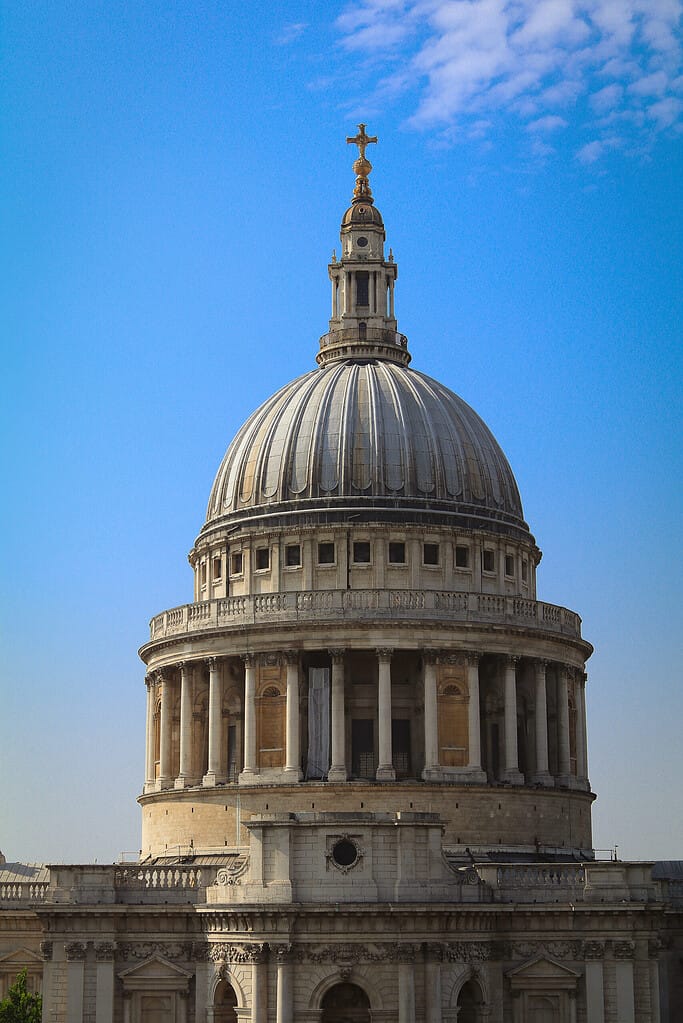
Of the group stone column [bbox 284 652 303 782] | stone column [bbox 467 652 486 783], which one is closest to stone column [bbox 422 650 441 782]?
stone column [bbox 467 652 486 783]

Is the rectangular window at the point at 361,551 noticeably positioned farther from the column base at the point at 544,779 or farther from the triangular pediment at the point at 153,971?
the triangular pediment at the point at 153,971

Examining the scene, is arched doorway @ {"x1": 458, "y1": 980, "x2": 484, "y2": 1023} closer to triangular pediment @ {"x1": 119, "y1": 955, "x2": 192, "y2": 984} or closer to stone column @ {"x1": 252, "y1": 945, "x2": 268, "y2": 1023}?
stone column @ {"x1": 252, "y1": 945, "x2": 268, "y2": 1023}

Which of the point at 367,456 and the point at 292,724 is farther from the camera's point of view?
the point at 367,456

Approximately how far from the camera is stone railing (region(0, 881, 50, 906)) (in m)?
69.8

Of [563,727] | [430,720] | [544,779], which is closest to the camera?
[430,720]

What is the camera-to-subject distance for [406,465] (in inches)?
3201

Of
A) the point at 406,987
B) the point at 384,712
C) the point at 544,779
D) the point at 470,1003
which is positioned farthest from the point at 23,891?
the point at 544,779

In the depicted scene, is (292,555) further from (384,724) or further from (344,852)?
(344,852)

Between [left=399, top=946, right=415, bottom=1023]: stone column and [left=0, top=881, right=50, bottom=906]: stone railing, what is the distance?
1739cm

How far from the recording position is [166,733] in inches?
3191

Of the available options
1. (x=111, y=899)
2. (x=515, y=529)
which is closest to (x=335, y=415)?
(x=515, y=529)

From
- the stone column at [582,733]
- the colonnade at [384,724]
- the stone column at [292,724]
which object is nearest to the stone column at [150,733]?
the colonnade at [384,724]

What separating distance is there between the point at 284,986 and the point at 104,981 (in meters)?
8.28

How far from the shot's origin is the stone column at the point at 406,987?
59.3 m
